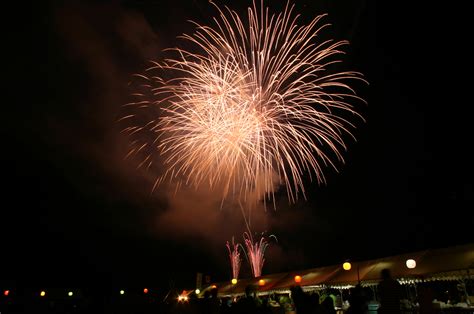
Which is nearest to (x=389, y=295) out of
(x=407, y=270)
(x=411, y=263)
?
(x=411, y=263)

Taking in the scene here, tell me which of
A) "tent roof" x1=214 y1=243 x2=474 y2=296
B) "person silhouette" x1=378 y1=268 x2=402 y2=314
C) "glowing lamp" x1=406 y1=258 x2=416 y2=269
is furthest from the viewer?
"glowing lamp" x1=406 y1=258 x2=416 y2=269

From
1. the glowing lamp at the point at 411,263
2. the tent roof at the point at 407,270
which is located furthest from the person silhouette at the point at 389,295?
the glowing lamp at the point at 411,263

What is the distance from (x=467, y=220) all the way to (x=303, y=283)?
2228 cm

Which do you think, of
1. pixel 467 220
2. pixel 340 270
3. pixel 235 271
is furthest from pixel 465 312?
pixel 467 220

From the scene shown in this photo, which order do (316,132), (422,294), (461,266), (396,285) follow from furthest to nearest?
(316,132) < (461,266) < (422,294) < (396,285)

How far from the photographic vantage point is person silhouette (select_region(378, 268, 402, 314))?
7.77 m

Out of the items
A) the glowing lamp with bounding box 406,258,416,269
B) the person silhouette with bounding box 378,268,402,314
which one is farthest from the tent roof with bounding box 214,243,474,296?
the person silhouette with bounding box 378,268,402,314

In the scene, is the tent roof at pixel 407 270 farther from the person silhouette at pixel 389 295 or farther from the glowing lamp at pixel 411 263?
the person silhouette at pixel 389 295

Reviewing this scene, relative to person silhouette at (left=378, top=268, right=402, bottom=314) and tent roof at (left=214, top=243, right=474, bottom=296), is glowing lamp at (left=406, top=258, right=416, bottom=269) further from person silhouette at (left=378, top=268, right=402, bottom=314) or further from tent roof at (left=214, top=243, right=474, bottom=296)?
person silhouette at (left=378, top=268, right=402, bottom=314)

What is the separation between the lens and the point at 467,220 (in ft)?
110

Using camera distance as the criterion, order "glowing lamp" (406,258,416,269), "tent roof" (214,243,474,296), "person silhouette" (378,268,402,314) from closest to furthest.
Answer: "person silhouette" (378,268,402,314), "tent roof" (214,243,474,296), "glowing lamp" (406,258,416,269)

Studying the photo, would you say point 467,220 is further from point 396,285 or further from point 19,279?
point 19,279

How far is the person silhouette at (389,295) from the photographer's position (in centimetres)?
777

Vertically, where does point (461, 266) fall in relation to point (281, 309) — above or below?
above
